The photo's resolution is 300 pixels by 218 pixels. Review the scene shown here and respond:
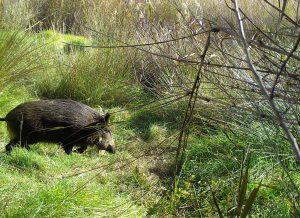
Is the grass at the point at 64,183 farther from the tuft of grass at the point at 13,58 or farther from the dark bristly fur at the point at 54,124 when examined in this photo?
the tuft of grass at the point at 13,58

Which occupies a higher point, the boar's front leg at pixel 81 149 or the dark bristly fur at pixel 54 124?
the dark bristly fur at pixel 54 124

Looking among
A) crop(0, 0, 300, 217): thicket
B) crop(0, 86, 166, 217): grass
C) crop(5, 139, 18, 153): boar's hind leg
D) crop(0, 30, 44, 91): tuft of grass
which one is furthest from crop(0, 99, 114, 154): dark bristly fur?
crop(0, 30, 44, 91): tuft of grass

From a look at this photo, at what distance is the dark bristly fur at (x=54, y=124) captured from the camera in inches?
221

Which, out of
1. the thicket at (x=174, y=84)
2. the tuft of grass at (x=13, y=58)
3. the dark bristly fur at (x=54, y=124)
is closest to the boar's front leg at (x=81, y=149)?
the dark bristly fur at (x=54, y=124)

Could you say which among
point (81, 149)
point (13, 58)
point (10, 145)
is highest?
point (13, 58)

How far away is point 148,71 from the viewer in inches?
343

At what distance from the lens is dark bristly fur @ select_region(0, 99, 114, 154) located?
562 cm

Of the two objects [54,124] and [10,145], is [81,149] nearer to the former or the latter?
[54,124]

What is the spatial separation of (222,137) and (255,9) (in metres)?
5.93

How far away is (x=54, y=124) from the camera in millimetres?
5848

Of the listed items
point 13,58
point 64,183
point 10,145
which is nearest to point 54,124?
point 10,145

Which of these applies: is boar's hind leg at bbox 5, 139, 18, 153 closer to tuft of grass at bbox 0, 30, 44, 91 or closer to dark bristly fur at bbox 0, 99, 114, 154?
dark bristly fur at bbox 0, 99, 114, 154

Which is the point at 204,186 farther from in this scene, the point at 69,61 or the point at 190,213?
the point at 69,61

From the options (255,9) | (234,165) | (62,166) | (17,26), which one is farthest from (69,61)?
(255,9)
